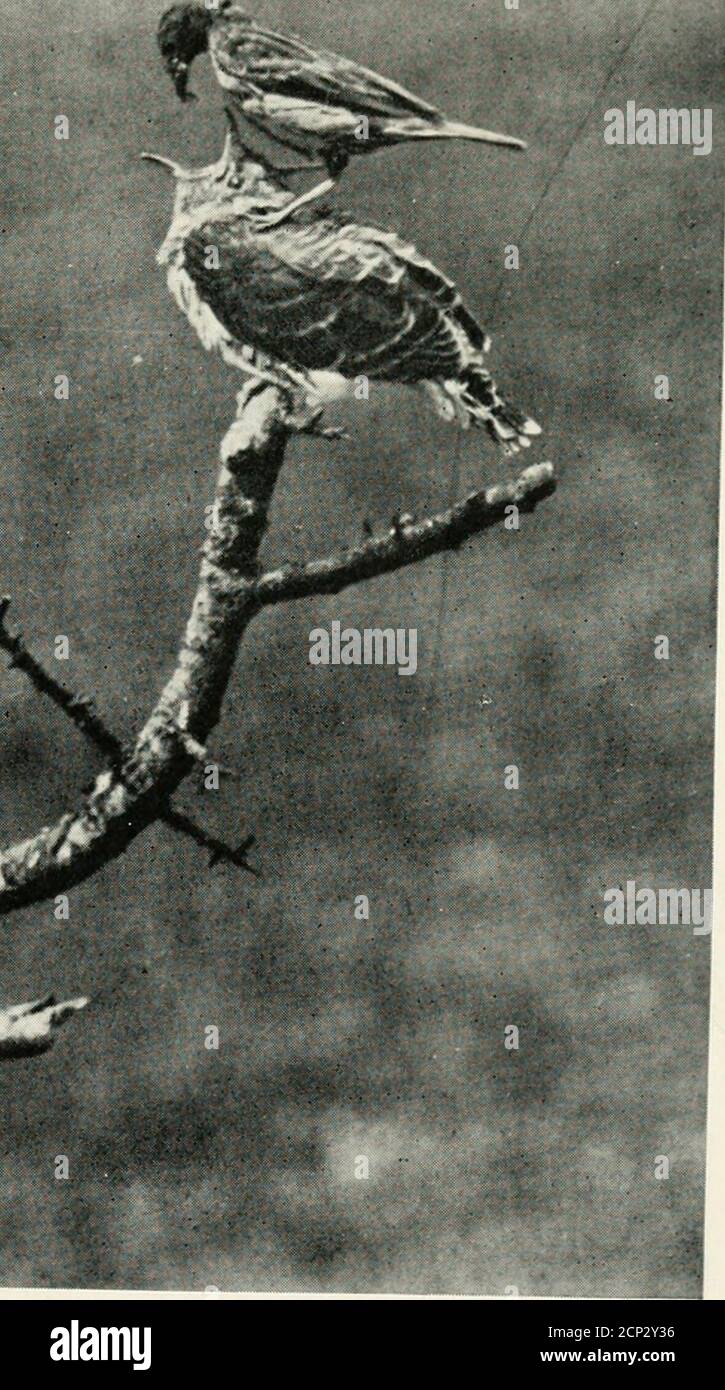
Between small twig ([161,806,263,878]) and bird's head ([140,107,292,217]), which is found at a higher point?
bird's head ([140,107,292,217])

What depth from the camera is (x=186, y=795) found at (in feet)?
15.0

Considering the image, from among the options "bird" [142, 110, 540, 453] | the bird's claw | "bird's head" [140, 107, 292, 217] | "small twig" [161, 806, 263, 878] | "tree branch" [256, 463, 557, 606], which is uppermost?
"bird's head" [140, 107, 292, 217]

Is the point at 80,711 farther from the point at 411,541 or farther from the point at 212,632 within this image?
the point at 411,541

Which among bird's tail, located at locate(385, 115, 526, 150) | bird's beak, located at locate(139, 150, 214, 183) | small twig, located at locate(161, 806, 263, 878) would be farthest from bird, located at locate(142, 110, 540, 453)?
small twig, located at locate(161, 806, 263, 878)

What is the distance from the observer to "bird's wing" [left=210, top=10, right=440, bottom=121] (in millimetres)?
4527

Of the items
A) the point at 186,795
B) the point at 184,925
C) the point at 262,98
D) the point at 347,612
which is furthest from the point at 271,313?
the point at 184,925

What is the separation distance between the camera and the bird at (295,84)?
4523 millimetres

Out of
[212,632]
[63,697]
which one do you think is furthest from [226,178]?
[63,697]

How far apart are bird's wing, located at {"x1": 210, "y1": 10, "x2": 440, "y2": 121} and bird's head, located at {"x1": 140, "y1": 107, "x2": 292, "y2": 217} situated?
13 cm

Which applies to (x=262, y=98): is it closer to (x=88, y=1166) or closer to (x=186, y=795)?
(x=186, y=795)

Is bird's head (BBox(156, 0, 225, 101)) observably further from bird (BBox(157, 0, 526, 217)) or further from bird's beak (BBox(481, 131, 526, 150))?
bird's beak (BBox(481, 131, 526, 150))

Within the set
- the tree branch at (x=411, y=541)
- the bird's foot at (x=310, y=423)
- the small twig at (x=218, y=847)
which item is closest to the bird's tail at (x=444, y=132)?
the bird's foot at (x=310, y=423)
